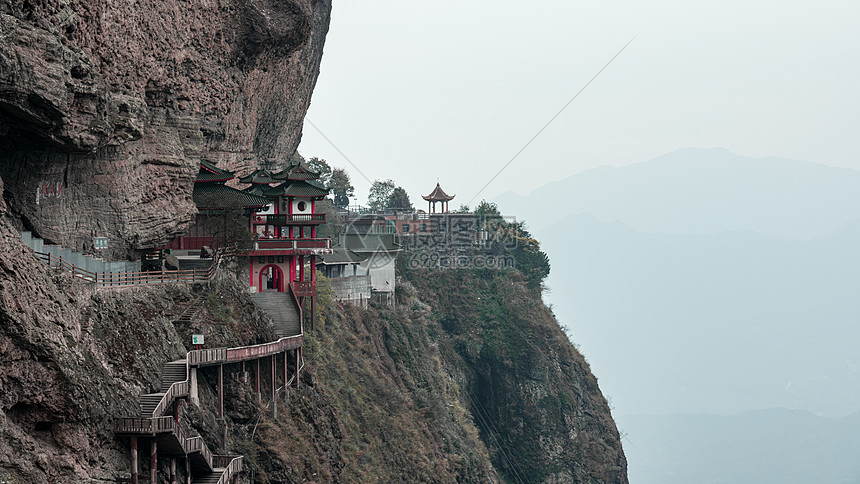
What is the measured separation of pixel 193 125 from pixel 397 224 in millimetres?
46727

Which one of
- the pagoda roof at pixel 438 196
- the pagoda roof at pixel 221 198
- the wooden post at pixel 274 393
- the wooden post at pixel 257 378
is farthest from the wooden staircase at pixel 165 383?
the pagoda roof at pixel 438 196

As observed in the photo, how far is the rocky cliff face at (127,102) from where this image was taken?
25.4 meters

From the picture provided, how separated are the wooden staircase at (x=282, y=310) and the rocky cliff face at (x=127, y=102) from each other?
6.68m

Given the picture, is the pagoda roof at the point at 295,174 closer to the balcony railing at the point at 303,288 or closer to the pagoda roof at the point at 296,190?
the pagoda roof at the point at 296,190

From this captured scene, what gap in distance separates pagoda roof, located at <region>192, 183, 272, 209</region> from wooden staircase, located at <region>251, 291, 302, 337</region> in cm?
465

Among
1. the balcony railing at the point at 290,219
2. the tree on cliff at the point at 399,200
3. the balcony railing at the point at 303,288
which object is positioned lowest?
the balcony railing at the point at 303,288

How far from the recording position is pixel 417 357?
67312 mm

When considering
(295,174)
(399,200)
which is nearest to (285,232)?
(295,174)

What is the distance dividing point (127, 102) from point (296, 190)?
52.8ft

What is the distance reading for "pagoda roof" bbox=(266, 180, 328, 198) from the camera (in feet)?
155

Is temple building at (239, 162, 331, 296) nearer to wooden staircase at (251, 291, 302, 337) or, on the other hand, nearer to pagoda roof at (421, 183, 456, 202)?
wooden staircase at (251, 291, 302, 337)

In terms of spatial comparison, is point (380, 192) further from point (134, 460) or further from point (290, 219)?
point (134, 460)

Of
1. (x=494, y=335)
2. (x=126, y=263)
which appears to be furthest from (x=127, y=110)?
(x=494, y=335)

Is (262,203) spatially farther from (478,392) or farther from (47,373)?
(478,392)
